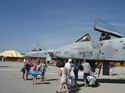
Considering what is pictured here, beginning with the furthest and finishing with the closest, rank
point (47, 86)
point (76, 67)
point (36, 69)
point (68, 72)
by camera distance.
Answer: point (36, 69) < point (76, 67) < point (47, 86) < point (68, 72)

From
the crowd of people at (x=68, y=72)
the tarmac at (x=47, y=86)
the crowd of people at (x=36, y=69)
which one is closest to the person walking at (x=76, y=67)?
the crowd of people at (x=68, y=72)

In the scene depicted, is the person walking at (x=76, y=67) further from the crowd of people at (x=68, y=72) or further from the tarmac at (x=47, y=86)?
the tarmac at (x=47, y=86)

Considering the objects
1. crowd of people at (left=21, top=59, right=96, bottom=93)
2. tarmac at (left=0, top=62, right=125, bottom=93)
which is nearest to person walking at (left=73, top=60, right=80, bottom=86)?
crowd of people at (left=21, top=59, right=96, bottom=93)

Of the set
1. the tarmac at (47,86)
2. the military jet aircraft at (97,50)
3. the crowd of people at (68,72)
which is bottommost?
the tarmac at (47,86)

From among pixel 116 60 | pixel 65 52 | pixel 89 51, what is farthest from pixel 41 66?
pixel 116 60

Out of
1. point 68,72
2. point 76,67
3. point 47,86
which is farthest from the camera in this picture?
point 76,67

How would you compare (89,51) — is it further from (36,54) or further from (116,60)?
(36,54)

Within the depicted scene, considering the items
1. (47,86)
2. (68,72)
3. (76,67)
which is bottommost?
(47,86)

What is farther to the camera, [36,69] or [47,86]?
[36,69]

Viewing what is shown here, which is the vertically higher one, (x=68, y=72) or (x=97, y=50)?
(x=97, y=50)

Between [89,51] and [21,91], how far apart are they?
6137mm

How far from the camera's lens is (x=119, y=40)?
62.0 feet

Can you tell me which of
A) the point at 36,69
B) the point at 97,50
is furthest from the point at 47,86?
the point at 97,50

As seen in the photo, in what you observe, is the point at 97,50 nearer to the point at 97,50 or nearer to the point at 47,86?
the point at 97,50
